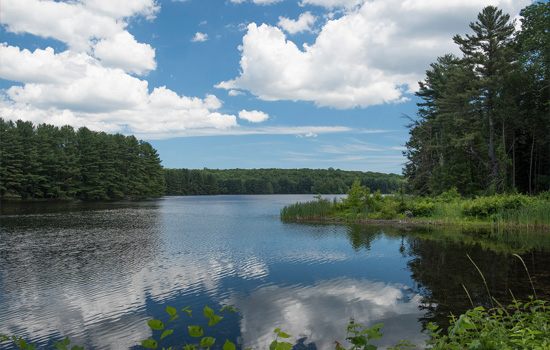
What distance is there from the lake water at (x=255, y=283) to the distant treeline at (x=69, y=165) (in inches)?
1566

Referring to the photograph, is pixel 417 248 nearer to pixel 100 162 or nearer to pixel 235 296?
pixel 235 296

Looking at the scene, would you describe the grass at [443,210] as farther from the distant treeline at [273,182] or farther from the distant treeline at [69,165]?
the distant treeline at [273,182]

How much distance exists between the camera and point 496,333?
377 cm

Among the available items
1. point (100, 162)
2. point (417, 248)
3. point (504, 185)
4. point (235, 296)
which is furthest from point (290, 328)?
point (100, 162)

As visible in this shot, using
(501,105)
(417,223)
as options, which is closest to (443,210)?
(417,223)

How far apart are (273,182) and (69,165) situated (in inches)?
3335

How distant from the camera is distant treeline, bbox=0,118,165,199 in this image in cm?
4944

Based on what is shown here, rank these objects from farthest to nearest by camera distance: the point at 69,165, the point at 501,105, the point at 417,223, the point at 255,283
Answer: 1. the point at 69,165
2. the point at 501,105
3. the point at 417,223
4. the point at 255,283

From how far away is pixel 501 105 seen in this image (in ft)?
88.0

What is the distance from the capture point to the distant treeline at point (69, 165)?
49438 millimetres

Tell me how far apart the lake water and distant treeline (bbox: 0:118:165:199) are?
39.8 metres

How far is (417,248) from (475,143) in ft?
73.1

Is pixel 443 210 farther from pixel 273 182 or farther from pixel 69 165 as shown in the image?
pixel 273 182

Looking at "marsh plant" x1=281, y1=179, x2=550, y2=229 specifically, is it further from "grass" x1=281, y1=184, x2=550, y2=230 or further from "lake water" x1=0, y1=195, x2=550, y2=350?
"lake water" x1=0, y1=195, x2=550, y2=350
